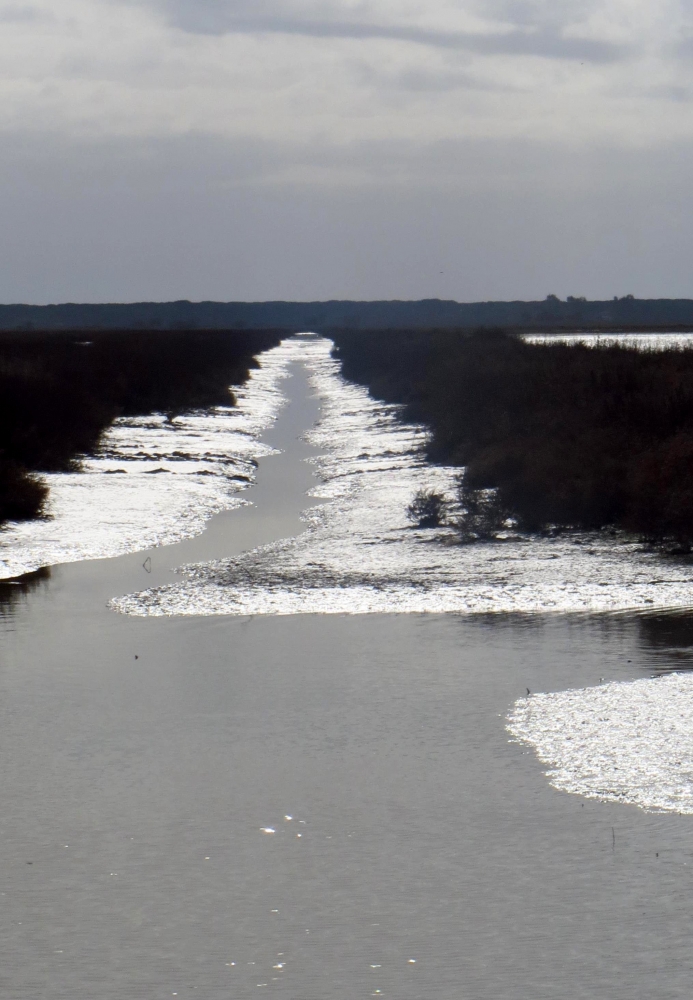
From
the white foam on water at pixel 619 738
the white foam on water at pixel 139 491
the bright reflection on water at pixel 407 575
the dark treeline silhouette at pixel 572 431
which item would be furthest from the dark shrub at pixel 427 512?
the white foam on water at pixel 619 738

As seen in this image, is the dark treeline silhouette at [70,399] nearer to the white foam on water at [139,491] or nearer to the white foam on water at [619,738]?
the white foam on water at [139,491]

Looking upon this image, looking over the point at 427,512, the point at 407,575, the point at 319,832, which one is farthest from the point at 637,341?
the point at 319,832

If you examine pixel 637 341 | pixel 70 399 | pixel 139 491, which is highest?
pixel 637 341

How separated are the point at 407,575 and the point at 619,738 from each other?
18.9 feet

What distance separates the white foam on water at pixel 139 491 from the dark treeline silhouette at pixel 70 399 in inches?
18.2

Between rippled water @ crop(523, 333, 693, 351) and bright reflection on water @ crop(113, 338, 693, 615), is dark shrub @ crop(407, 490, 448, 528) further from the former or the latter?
rippled water @ crop(523, 333, 693, 351)

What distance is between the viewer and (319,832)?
5.89 metres

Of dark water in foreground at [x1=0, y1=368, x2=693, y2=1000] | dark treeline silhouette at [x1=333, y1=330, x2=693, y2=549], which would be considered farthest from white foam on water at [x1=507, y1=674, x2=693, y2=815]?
dark treeline silhouette at [x1=333, y1=330, x2=693, y2=549]

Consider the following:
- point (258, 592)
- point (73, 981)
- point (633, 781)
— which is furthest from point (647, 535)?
point (73, 981)

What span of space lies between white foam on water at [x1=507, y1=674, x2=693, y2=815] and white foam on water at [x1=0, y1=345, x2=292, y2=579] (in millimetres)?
7137

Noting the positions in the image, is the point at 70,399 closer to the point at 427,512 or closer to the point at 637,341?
the point at 427,512

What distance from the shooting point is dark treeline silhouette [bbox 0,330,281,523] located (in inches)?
737

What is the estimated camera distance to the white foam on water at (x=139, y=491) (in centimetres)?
1530

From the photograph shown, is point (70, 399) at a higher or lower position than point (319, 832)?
higher
